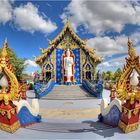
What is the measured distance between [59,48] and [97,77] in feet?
19.4

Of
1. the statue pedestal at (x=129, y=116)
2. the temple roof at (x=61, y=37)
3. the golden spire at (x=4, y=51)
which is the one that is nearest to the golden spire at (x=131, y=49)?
the statue pedestal at (x=129, y=116)

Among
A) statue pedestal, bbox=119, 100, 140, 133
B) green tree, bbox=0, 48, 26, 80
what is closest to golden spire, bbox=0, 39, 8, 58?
statue pedestal, bbox=119, 100, 140, 133

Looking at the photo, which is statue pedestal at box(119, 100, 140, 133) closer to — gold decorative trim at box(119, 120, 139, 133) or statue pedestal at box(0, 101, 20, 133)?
gold decorative trim at box(119, 120, 139, 133)

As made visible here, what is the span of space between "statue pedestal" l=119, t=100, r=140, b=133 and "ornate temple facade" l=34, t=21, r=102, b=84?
54.0ft

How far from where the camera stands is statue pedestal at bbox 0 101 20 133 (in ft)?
23.0

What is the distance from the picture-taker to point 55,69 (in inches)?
942

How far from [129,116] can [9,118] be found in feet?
14.0

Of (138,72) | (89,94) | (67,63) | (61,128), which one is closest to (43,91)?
(89,94)

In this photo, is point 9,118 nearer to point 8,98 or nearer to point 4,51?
point 8,98

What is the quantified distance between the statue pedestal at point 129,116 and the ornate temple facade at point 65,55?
16449 mm

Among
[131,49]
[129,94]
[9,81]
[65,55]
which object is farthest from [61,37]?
[129,94]

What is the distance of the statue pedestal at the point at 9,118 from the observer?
7020mm

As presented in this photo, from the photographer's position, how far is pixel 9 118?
7020 millimetres

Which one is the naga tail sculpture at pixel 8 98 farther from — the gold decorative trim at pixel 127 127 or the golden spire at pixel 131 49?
the golden spire at pixel 131 49
